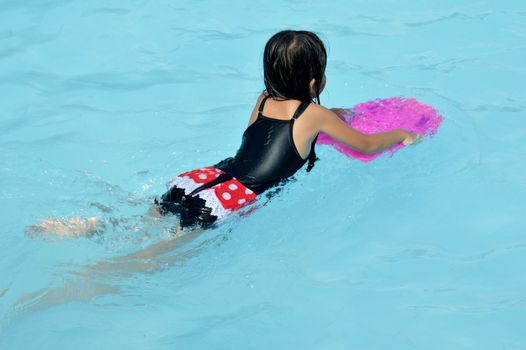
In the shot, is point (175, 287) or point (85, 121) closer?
point (175, 287)

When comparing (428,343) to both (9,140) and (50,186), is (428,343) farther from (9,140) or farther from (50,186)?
(9,140)

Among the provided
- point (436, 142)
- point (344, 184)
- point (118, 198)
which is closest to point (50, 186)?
point (118, 198)

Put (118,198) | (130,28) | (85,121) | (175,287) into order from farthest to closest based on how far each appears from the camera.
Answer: (130,28) < (85,121) < (118,198) < (175,287)

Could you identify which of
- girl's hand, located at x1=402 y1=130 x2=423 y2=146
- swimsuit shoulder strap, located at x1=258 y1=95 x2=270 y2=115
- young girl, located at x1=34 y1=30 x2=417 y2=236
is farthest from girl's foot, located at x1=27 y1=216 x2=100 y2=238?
girl's hand, located at x1=402 y1=130 x2=423 y2=146

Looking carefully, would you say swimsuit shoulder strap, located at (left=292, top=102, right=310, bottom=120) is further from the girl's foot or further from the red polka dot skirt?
the girl's foot

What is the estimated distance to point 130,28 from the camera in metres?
6.36

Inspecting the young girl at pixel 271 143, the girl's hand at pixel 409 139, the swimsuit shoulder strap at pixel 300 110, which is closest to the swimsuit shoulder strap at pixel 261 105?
the young girl at pixel 271 143

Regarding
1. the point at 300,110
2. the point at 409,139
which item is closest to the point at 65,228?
the point at 300,110

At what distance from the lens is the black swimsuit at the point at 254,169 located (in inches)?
141

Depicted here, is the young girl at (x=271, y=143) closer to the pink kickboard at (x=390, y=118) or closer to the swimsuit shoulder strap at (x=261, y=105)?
the swimsuit shoulder strap at (x=261, y=105)

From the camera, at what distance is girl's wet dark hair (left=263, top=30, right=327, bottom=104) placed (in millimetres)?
3484

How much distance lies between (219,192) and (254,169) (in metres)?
0.21

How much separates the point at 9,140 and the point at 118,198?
118 centimetres

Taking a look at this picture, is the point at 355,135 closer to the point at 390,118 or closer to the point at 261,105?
the point at 261,105
